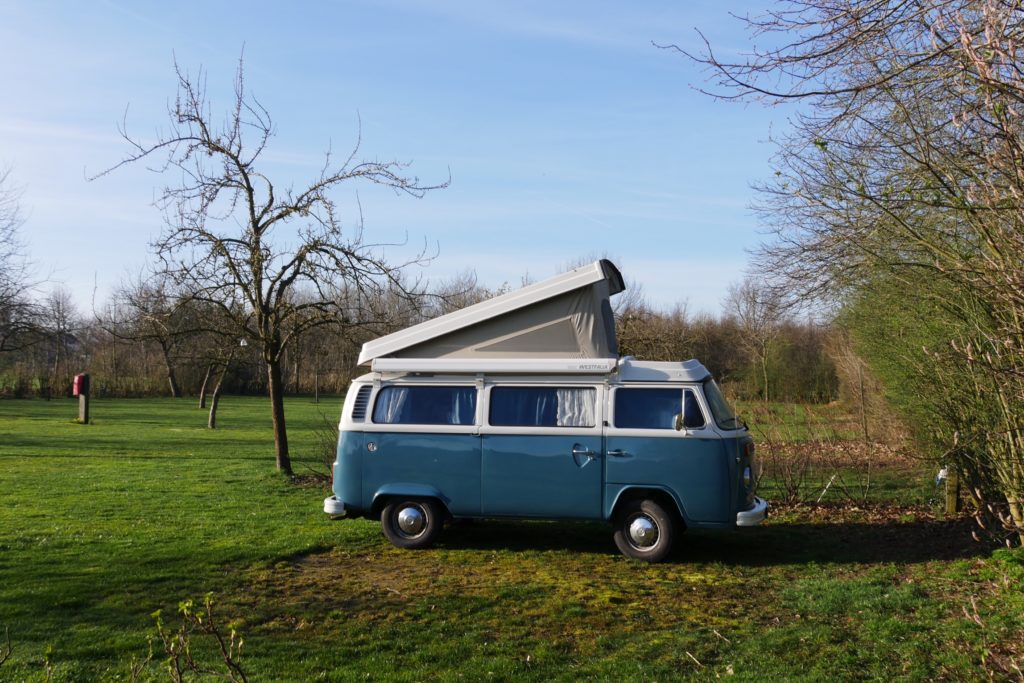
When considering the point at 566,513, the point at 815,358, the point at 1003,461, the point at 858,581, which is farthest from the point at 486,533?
the point at 815,358

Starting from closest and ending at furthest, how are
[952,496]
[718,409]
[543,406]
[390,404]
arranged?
1. [718,409]
2. [543,406]
3. [390,404]
4. [952,496]

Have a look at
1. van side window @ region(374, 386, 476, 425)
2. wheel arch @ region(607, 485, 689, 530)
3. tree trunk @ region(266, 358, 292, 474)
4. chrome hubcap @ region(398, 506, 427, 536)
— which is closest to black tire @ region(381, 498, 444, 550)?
chrome hubcap @ region(398, 506, 427, 536)

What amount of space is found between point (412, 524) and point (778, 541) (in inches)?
183

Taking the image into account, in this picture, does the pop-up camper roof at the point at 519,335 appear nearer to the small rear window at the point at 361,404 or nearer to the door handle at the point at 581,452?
the small rear window at the point at 361,404

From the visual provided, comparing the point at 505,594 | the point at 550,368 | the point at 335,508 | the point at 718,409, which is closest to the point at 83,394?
the point at 335,508

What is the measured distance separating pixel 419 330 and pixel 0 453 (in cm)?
1492

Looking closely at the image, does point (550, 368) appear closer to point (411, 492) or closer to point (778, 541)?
point (411, 492)

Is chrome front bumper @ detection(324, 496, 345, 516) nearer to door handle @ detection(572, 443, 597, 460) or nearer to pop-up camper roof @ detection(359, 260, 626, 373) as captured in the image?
pop-up camper roof @ detection(359, 260, 626, 373)

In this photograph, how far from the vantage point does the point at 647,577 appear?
29.4 ft

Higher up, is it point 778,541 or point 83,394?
point 83,394

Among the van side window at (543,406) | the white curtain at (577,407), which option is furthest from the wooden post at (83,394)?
the white curtain at (577,407)

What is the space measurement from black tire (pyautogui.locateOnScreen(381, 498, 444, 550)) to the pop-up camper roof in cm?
163

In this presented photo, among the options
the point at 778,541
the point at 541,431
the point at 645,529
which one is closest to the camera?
the point at 645,529

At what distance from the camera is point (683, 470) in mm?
9297
